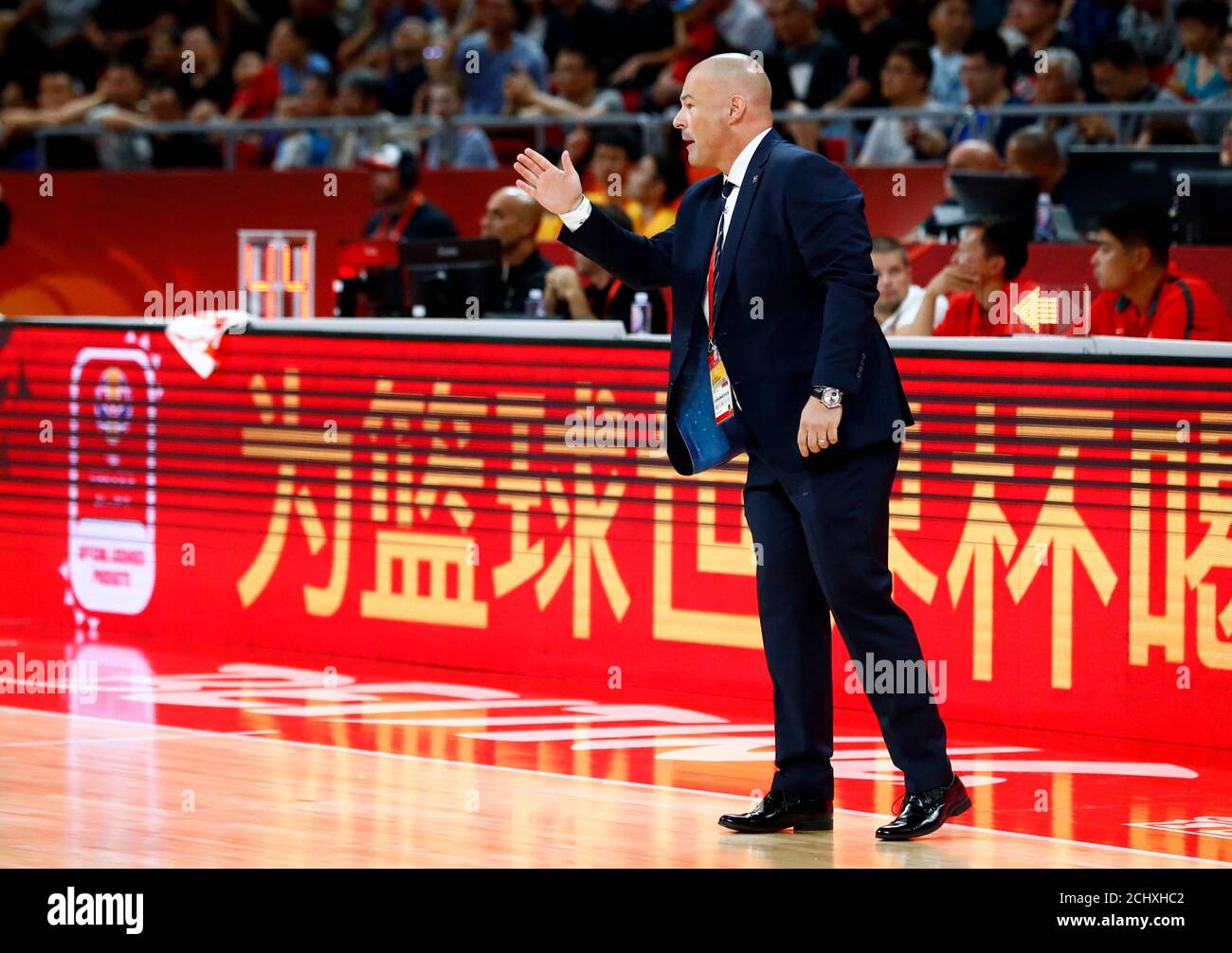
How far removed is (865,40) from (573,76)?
2041 millimetres

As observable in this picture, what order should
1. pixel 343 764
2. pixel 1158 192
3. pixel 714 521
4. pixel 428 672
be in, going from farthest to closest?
pixel 1158 192 < pixel 428 672 < pixel 714 521 < pixel 343 764

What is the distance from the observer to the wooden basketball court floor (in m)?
5.99

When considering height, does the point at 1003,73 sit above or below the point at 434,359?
above

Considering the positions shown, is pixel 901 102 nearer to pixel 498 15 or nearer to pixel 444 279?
pixel 444 279

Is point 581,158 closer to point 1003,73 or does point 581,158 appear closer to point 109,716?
point 1003,73

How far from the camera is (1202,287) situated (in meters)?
9.08

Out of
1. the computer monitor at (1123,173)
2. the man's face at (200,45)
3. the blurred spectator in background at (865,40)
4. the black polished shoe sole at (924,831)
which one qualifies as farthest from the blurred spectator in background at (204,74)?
the black polished shoe sole at (924,831)

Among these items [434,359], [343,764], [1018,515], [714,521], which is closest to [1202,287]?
[1018,515]

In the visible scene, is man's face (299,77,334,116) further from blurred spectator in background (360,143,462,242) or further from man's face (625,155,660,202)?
man's face (625,155,660,202)

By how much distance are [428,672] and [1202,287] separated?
3.57m

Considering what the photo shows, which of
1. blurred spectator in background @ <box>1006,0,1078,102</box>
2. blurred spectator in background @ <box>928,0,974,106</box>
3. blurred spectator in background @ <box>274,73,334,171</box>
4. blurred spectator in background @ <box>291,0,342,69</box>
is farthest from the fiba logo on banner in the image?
blurred spectator in background @ <box>291,0,342,69</box>

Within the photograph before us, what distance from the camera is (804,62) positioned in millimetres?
14680

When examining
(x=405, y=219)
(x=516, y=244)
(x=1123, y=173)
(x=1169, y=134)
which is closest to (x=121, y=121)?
(x=405, y=219)
